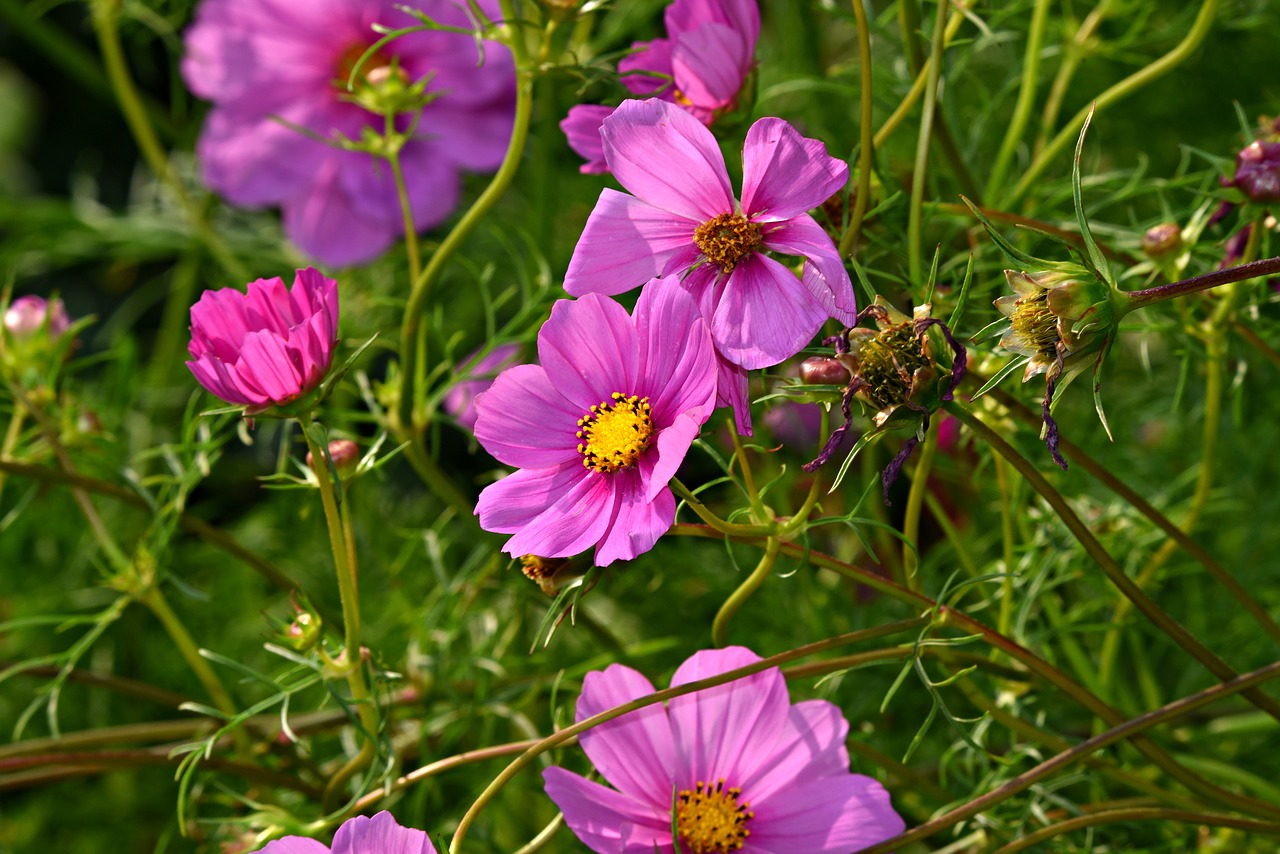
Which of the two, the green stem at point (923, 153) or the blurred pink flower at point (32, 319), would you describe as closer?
the green stem at point (923, 153)

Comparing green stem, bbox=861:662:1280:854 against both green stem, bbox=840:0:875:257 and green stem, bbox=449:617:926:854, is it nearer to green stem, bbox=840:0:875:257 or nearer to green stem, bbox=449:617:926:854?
green stem, bbox=449:617:926:854

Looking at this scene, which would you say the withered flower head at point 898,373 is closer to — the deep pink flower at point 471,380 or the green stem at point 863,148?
the green stem at point 863,148

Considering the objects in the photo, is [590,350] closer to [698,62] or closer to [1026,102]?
[698,62]

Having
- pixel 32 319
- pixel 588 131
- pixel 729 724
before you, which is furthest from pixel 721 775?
pixel 32 319

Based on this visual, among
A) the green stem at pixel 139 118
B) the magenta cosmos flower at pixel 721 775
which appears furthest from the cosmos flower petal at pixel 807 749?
the green stem at pixel 139 118

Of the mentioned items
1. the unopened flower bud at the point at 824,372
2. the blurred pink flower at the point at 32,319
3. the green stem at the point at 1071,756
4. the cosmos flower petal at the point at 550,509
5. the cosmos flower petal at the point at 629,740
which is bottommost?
the cosmos flower petal at the point at 629,740

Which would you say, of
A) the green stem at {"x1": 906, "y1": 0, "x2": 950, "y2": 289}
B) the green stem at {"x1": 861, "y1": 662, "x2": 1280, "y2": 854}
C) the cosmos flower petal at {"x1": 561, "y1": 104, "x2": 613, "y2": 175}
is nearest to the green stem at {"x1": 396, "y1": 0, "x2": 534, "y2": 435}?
the cosmos flower petal at {"x1": 561, "y1": 104, "x2": 613, "y2": 175}

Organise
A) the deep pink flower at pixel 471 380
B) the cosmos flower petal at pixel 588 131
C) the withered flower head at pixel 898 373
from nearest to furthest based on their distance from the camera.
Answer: the withered flower head at pixel 898 373
the cosmos flower petal at pixel 588 131
the deep pink flower at pixel 471 380
